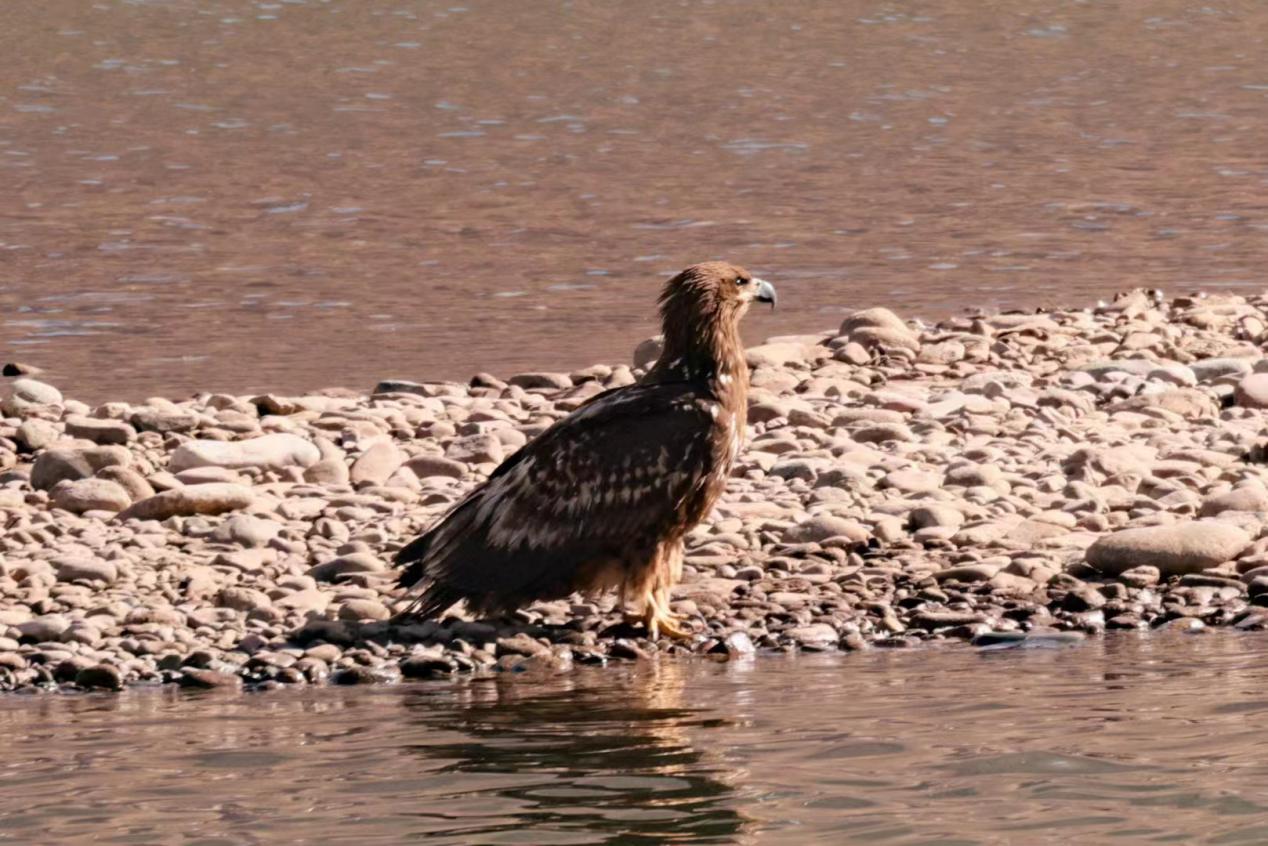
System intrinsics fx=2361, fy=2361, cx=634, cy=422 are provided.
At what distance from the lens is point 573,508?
927 centimetres

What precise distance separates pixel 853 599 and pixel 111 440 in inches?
162

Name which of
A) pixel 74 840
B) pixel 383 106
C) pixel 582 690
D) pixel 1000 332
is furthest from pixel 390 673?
pixel 383 106

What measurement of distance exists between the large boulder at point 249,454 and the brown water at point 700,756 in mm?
2840

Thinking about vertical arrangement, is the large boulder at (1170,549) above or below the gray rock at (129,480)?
below

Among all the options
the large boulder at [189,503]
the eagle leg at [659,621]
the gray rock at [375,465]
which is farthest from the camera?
the gray rock at [375,465]

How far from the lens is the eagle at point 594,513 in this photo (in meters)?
9.21

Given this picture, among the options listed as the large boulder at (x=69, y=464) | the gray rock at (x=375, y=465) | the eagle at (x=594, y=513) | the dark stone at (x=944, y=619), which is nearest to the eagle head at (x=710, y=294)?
the eagle at (x=594, y=513)

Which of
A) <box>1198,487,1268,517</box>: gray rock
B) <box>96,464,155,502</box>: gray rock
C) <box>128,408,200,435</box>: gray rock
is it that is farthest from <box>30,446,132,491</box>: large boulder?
<box>1198,487,1268,517</box>: gray rock

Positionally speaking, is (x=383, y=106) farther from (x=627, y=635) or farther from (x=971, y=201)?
(x=627, y=635)

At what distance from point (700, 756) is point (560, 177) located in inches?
704

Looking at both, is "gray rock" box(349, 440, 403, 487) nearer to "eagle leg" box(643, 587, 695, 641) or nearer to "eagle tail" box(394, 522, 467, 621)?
"eagle tail" box(394, 522, 467, 621)

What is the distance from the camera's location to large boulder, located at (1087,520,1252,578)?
9.74 metres

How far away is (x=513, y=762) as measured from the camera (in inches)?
295

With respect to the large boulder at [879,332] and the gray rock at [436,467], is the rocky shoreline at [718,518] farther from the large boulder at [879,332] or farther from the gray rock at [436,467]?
the large boulder at [879,332]
